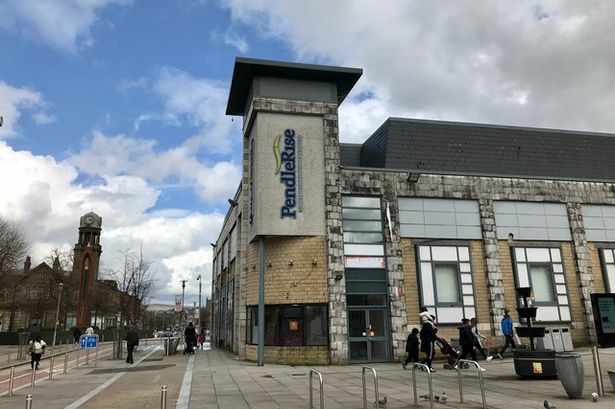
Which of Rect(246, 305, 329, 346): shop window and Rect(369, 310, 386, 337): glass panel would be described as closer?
Rect(246, 305, 329, 346): shop window

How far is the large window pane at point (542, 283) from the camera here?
21859mm

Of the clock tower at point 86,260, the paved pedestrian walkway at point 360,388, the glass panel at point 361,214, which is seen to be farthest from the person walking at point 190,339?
the clock tower at point 86,260

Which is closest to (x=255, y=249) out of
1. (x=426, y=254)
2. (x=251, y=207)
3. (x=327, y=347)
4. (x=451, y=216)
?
(x=251, y=207)

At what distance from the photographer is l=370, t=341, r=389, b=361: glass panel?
19.5m

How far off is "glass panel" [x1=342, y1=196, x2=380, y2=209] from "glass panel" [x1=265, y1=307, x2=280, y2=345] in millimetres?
5470

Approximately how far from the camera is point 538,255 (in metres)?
22.2

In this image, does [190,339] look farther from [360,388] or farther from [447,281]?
[360,388]

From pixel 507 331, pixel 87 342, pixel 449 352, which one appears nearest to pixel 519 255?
pixel 507 331

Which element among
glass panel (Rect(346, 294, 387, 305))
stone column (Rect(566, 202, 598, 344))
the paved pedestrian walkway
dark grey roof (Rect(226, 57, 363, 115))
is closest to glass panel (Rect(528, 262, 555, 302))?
stone column (Rect(566, 202, 598, 344))

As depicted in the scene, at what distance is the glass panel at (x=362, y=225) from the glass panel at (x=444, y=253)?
271 cm

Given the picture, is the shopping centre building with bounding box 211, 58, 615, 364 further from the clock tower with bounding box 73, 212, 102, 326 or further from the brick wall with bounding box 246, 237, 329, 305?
the clock tower with bounding box 73, 212, 102, 326

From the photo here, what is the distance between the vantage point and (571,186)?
926 inches

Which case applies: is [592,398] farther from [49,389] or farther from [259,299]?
[49,389]

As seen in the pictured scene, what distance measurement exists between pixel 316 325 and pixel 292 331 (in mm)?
998
